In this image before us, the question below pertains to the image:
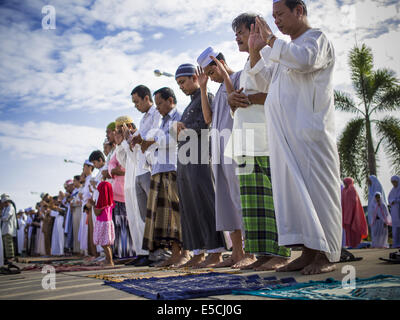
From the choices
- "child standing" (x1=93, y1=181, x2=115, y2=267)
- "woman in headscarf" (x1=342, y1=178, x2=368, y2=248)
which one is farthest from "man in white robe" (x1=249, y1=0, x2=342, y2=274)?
"woman in headscarf" (x1=342, y1=178, x2=368, y2=248)

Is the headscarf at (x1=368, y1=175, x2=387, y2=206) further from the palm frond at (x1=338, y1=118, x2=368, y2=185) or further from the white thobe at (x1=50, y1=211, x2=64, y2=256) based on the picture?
the white thobe at (x1=50, y1=211, x2=64, y2=256)

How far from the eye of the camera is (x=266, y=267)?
366 cm

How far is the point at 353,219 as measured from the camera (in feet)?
35.9

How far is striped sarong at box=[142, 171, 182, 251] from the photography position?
5.44m

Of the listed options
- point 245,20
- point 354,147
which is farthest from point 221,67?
point 354,147

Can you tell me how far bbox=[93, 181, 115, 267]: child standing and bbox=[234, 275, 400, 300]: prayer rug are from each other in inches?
160

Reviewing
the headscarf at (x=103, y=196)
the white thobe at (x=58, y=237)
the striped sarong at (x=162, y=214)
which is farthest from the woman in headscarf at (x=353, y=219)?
the white thobe at (x=58, y=237)

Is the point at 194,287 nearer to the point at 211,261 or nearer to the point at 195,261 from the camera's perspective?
the point at 211,261

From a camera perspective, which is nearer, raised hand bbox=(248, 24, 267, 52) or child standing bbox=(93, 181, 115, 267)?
raised hand bbox=(248, 24, 267, 52)

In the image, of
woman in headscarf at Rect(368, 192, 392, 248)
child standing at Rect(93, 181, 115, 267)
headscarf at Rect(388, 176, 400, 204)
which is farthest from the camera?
woman in headscarf at Rect(368, 192, 392, 248)

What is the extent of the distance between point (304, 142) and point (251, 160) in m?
0.78
